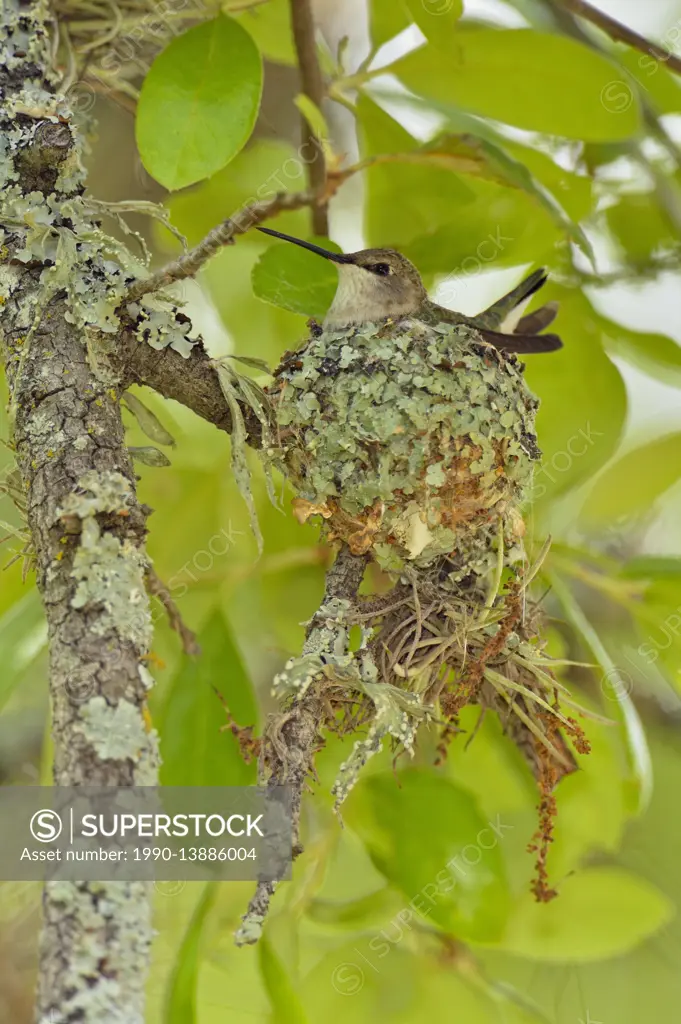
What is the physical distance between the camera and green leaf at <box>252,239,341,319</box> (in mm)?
2074

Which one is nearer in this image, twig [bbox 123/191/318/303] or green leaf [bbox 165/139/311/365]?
twig [bbox 123/191/318/303]

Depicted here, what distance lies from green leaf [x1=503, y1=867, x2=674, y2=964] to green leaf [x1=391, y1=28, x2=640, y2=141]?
1728 mm

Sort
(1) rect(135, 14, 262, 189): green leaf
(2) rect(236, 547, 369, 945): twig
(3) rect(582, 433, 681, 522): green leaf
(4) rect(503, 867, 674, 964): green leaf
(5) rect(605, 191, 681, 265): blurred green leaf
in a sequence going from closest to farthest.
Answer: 1. (2) rect(236, 547, 369, 945): twig
2. (1) rect(135, 14, 262, 189): green leaf
3. (4) rect(503, 867, 674, 964): green leaf
4. (3) rect(582, 433, 681, 522): green leaf
5. (5) rect(605, 191, 681, 265): blurred green leaf

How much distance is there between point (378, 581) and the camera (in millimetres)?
2492

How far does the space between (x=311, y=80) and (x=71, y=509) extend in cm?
154

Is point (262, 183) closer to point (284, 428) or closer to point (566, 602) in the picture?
point (284, 428)

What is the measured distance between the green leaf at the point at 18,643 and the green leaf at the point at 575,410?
1.17 m

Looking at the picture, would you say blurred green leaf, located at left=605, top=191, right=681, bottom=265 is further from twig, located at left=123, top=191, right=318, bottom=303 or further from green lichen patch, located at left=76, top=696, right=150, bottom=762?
green lichen patch, located at left=76, top=696, right=150, bottom=762

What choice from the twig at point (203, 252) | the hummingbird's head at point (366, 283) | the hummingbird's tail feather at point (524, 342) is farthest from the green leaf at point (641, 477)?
the twig at point (203, 252)

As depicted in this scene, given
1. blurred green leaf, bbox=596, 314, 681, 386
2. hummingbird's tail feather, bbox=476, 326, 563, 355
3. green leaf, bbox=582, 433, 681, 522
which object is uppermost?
blurred green leaf, bbox=596, 314, 681, 386

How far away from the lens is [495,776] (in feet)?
8.07

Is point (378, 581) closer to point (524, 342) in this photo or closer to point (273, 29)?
point (524, 342)

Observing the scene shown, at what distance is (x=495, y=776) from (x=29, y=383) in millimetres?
1587

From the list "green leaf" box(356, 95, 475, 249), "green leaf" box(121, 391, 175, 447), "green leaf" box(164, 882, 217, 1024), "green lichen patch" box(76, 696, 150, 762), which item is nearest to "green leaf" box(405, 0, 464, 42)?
"green leaf" box(356, 95, 475, 249)
